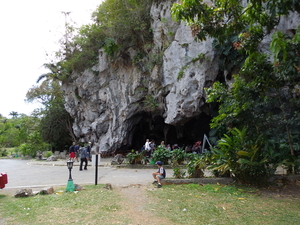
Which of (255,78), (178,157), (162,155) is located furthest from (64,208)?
(178,157)

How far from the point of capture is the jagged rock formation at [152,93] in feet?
55.3

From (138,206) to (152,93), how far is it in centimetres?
1533

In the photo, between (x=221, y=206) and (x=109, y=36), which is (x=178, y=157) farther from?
(x=109, y=36)

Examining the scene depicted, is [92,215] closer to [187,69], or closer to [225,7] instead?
[225,7]

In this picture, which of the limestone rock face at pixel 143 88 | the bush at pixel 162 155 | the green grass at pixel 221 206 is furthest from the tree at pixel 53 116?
the green grass at pixel 221 206

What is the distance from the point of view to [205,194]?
708cm

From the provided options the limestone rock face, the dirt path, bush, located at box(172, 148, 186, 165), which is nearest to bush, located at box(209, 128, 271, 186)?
the dirt path

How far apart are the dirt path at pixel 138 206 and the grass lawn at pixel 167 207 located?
0.15 feet

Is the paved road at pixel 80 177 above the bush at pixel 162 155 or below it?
below

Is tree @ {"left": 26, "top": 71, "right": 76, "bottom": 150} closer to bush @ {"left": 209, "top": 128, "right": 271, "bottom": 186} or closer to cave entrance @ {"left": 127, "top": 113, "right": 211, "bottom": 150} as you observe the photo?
cave entrance @ {"left": 127, "top": 113, "right": 211, "bottom": 150}

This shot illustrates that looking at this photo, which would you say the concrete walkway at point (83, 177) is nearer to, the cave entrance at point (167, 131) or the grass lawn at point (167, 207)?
the grass lawn at point (167, 207)

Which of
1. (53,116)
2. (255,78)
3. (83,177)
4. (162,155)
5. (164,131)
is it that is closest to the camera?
(255,78)

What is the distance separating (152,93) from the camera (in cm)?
2094

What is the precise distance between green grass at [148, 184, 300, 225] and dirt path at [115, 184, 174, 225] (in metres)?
0.23
